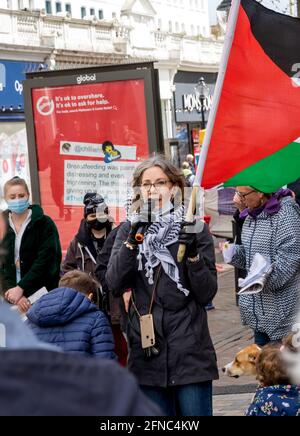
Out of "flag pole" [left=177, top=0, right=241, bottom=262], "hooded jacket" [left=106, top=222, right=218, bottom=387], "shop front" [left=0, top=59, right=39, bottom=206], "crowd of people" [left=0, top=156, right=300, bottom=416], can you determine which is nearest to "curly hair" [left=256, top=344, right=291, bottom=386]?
"crowd of people" [left=0, top=156, right=300, bottom=416]

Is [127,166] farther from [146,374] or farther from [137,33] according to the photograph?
[137,33]

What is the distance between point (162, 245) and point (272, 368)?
1201 millimetres

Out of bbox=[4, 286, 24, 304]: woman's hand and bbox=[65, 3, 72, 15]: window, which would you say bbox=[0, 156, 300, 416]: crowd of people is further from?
bbox=[65, 3, 72, 15]: window

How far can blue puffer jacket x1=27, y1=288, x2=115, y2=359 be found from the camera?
4.85m

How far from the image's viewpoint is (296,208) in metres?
6.12

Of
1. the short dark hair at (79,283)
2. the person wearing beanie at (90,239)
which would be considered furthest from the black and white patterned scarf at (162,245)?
the person wearing beanie at (90,239)

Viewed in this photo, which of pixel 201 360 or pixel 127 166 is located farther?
pixel 127 166

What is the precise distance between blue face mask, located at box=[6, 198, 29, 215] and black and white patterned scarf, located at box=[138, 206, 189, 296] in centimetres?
242

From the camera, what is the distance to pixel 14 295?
7.43 metres

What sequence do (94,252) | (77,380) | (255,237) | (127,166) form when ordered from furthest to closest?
(127,166) < (94,252) < (255,237) < (77,380)

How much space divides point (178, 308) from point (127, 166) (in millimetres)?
3807

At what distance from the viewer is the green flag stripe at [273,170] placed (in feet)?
18.1
